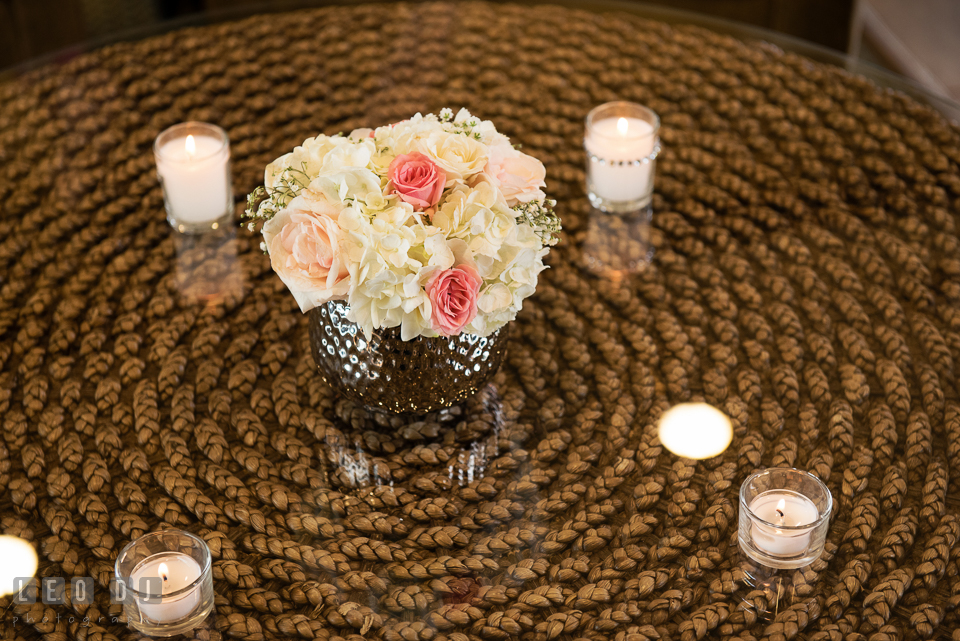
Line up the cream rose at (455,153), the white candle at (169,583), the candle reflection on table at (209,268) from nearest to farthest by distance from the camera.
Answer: the white candle at (169,583) < the cream rose at (455,153) < the candle reflection on table at (209,268)

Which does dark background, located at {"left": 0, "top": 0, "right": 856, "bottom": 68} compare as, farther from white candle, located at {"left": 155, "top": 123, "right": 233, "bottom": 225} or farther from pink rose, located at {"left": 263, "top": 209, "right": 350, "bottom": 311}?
pink rose, located at {"left": 263, "top": 209, "right": 350, "bottom": 311}

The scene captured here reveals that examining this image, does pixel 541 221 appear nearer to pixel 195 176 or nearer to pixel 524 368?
pixel 524 368

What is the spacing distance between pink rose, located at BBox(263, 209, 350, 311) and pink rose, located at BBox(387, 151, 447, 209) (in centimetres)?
7

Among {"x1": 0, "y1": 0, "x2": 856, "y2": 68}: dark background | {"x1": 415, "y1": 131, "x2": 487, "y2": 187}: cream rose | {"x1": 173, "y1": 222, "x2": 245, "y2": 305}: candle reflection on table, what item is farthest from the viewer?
{"x1": 0, "y1": 0, "x2": 856, "y2": 68}: dark background

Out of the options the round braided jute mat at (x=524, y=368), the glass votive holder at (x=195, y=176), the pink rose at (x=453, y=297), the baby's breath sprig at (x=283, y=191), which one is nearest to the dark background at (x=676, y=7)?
the round braided jute mat at (x=524, y=368)

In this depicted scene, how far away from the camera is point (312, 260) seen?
0.97 metres

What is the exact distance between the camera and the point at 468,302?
96cm

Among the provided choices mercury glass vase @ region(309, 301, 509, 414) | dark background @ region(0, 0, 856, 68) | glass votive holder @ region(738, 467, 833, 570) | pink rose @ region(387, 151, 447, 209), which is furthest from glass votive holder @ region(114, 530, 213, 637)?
dark background @ region(0, 0, 856, 68)

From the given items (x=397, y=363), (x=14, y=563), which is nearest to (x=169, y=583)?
(x=14, y=563)

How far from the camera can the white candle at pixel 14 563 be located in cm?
95

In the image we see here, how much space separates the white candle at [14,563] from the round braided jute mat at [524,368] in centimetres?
1

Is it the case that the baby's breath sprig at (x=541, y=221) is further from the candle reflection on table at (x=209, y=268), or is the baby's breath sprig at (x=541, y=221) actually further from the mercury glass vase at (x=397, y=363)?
the candle reflection on table at (x=209, y=268)

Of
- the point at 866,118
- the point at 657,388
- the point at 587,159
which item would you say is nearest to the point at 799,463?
the point at 657,388

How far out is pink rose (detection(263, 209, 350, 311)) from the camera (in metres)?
0.96
